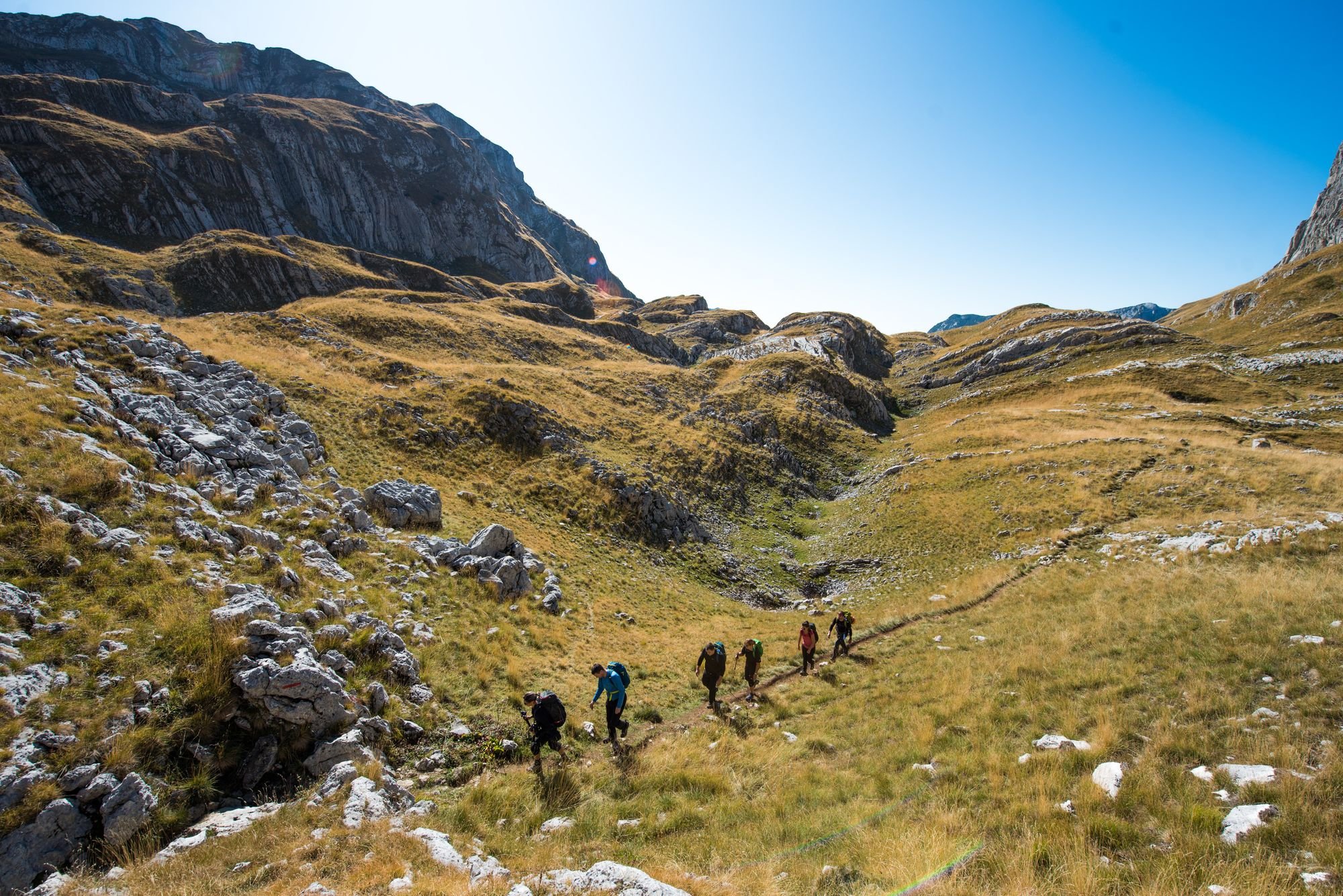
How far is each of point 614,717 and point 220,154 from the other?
155 m

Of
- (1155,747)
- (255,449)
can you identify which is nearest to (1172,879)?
(1155,747)

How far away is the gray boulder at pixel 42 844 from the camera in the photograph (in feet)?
20.4

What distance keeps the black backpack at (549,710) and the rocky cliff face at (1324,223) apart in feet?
788

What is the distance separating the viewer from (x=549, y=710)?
11023mm

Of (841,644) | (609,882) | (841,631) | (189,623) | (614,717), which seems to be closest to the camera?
(609,882)

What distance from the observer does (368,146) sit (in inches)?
5679

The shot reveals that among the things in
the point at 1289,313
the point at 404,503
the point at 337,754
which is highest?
the point at 1289,313

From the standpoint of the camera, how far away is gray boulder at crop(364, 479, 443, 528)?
19656mm

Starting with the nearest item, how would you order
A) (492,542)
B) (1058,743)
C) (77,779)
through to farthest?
(77,779), (1058,743), (492,542)

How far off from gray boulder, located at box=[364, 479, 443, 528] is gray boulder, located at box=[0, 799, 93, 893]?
13.2 meters

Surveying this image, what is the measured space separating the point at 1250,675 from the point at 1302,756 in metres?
3.69

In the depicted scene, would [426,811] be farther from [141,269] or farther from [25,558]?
[141,269]

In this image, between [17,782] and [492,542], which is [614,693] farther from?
[492,542]

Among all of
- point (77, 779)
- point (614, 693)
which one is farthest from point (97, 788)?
point (614, 693)
